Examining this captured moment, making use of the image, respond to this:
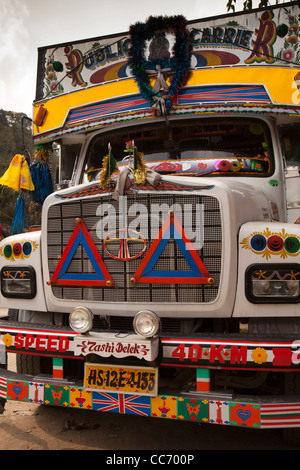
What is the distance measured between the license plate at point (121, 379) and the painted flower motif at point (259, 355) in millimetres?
618

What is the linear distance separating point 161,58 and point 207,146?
0.98 m

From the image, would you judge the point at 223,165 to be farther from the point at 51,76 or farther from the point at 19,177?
the point at 19,177

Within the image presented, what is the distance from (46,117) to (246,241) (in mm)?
2834

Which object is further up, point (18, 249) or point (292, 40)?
point (292, 40)

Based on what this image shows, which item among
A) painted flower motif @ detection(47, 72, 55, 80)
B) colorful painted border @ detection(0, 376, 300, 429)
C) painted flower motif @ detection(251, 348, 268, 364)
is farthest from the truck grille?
painted flower motif @ detection(47, 72, 55, 80)

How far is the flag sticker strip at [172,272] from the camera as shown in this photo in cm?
287

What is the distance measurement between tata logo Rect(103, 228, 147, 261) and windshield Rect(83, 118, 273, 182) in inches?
43.6

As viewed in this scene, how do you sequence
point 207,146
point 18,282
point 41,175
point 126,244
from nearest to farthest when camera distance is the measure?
point 126,244 < point 18,282 < point 207,146 < point 41,175

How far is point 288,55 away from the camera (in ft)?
12.5

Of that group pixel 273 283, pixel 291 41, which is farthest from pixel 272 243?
pixel 291 41

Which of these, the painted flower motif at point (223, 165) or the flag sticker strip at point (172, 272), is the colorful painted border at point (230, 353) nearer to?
the flag sticker strip at point (172, 272)

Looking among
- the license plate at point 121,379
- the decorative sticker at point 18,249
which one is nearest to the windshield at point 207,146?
the decorative sticker at point 18,249
